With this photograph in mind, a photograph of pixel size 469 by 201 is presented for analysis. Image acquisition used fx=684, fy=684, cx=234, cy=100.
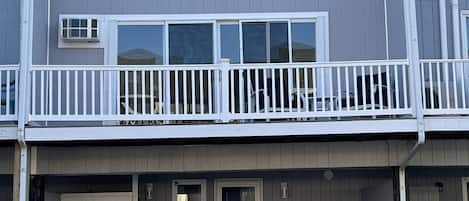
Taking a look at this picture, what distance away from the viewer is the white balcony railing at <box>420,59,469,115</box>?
8.55 metres

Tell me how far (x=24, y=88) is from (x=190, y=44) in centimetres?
279

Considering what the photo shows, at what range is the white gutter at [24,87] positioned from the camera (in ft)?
28.0

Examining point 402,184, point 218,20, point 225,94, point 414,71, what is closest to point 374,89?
point 414,71

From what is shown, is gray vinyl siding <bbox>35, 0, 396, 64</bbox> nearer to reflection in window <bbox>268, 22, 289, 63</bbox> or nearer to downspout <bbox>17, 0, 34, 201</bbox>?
reflection in window <bbox>268, 22, 289, 63</bbox>

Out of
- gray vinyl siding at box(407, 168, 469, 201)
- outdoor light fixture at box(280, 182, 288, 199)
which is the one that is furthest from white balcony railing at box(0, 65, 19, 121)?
gray vinyl siding at box(407, 168, 469, 201)

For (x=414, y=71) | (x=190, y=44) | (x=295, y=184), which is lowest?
(x=295, y=184)

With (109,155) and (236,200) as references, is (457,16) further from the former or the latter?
(109,155)

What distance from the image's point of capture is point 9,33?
10.2 m

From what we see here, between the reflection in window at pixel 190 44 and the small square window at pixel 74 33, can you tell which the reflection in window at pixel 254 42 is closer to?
the reflection in window at pixel 190 44

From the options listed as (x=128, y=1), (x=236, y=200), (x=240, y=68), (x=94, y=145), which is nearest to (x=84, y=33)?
(x=128, y=1)

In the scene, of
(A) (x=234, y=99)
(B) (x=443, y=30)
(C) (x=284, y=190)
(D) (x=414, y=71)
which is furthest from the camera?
(C) (x=284, y=190)

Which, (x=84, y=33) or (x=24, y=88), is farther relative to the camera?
(x=84, y=33)

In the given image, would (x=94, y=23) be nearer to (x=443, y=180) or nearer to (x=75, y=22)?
(x=75, y=22)

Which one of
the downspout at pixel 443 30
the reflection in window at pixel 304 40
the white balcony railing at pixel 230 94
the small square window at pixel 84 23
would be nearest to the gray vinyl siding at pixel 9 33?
the small square window at pixel 84 23
